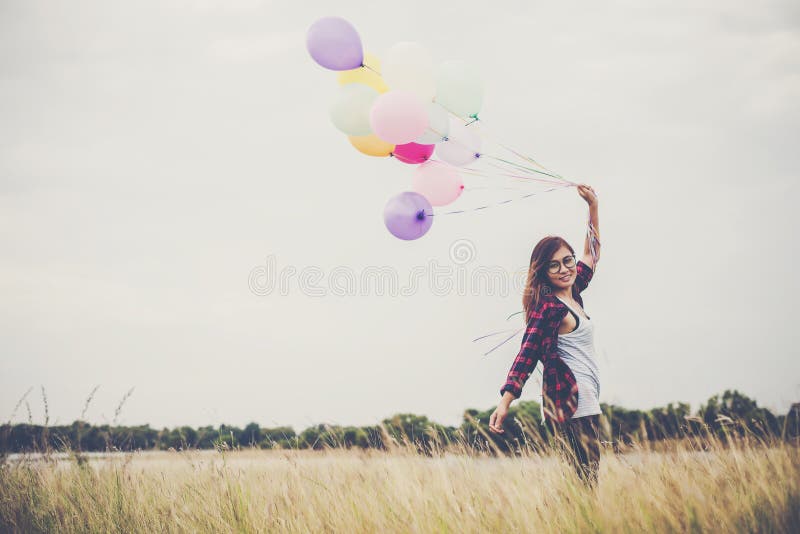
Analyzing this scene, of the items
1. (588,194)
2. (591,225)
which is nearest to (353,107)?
(588,194)

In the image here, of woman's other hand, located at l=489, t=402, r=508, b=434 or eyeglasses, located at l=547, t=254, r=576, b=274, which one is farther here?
eyeglasses, located at l=547, t=254, r=576, b=274

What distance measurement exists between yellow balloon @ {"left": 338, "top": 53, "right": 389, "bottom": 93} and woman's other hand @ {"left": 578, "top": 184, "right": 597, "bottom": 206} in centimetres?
167

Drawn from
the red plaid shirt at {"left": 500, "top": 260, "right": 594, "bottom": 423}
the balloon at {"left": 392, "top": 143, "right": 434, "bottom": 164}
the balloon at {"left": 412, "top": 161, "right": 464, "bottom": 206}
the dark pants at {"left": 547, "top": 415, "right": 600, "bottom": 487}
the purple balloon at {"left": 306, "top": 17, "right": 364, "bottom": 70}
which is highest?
the purple balloon at {"left": 306, "top": 17, "right": 364, "bottom": 70}

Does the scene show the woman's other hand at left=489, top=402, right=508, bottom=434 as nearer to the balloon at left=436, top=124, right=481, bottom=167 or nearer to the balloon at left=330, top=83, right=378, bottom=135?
the balloon at left=436, top=124, right=481, bottom=167

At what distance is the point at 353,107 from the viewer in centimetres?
378

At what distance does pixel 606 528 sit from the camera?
2.10m

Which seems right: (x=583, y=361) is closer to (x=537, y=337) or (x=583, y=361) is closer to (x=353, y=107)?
(x=537, y=337)

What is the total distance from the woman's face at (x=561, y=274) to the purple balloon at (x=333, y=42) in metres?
2.02

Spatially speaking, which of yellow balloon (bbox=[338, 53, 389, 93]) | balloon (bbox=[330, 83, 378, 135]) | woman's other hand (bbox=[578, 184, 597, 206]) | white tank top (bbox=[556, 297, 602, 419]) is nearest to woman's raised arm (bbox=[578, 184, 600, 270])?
woman's other hand (bbox=[578, 184, 597, 206])

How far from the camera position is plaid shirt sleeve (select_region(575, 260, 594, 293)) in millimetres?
3150

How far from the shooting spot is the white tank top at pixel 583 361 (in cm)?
266

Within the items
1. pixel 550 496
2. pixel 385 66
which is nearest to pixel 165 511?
pixel 550 496

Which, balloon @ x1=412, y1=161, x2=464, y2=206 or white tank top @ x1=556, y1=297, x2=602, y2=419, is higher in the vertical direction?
balloon @ x1=412, y1=161, x2=464, y2=206

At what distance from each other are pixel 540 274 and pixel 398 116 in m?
1.40
